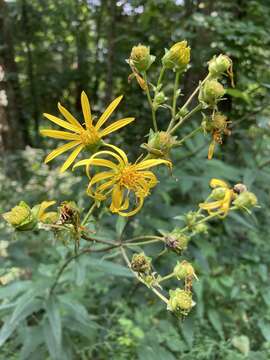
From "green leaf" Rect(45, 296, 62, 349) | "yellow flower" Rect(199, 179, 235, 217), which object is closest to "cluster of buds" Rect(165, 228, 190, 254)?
"yellow flower" Rect(199, 179, 235, 217)

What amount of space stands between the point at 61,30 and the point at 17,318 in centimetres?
457

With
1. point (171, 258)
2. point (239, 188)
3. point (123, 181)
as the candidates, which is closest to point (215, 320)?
point (171, 258)

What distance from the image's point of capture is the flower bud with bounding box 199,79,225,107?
1.39 metres

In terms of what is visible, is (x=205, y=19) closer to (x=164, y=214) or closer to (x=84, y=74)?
(x=164, y=214)

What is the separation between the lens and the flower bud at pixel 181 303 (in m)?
1.39

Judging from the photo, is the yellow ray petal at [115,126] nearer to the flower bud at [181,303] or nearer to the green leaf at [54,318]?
the flower bud at [181,303]

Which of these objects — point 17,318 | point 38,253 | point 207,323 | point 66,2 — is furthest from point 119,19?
point 17,318

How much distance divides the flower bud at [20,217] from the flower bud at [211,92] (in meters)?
0.67

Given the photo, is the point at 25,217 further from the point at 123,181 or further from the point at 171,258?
the point at 171,258

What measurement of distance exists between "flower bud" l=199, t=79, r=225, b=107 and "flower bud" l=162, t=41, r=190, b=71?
0.13 meters

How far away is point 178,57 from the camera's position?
1491mm

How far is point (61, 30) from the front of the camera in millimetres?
5836

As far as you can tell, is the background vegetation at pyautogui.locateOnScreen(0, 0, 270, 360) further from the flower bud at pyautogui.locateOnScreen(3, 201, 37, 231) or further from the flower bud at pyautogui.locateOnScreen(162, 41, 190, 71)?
the flower bud at pyautogui.locateOnScreen(162, 41, 190, 71)

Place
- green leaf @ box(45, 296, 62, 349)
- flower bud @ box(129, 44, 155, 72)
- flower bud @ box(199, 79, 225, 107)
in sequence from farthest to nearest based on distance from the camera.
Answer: green leaf @ box(45, 296, 62, 349)
flower bud @ box(129, 44, 155, 72)
flower bud @ box(199, 79, 225, 107)
